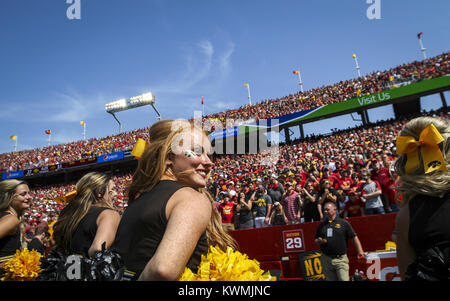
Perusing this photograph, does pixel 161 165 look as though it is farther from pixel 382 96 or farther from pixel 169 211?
pixel 382 96

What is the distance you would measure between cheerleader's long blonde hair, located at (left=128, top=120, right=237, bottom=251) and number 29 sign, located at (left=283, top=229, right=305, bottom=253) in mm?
5485

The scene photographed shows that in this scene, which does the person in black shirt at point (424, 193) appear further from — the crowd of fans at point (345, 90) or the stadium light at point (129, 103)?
the stadium light at point (129, 103)

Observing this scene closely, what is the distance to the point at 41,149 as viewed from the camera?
41.9 metres

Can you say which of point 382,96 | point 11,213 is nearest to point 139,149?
point 11,213

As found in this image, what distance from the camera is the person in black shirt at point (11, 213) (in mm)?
2729

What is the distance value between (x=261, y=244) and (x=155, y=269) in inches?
249

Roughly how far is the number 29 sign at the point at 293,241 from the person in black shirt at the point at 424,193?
5.19 meters

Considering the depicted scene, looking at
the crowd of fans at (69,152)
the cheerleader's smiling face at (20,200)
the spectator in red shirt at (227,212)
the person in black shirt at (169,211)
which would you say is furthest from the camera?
the crowd of fans at (69,152)

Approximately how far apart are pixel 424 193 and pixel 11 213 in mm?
3456

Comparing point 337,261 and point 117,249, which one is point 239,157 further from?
point 117,249

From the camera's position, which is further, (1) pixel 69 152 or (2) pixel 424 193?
(1) pixel 69 152

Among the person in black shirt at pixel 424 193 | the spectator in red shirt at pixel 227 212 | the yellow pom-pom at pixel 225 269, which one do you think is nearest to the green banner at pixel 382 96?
the spectator in red shirt at pixel 227 212

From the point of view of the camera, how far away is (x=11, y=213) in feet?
9.41

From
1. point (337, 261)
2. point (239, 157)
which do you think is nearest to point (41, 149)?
point (239, 157)
